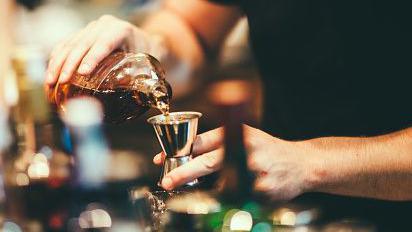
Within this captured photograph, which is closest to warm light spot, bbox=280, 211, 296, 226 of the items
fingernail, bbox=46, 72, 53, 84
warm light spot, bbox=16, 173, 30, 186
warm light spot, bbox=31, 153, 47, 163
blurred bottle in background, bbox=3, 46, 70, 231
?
blurred bottle in background, bbox=3, 46, 70, 231

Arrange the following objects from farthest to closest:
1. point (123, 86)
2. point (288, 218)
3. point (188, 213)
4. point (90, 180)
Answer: point (90, 180) → point (123, 86) → point (288, 218) → point (188, 213)

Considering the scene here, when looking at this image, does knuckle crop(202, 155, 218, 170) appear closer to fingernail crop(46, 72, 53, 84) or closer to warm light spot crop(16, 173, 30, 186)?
fingernail crop(46, 72, 53, 84)

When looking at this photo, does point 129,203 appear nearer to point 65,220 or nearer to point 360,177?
point 65,220

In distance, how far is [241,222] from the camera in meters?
0.95

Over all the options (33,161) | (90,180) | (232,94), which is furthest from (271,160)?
(33,161)

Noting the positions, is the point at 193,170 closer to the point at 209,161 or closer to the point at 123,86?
the point at 209,161

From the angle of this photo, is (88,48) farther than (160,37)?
No

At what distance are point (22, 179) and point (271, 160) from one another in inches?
25.9

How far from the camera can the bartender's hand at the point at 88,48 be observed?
1.16m

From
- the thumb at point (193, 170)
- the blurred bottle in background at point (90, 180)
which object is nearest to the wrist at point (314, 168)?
the thumb at point (193, 170)

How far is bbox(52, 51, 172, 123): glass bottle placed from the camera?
1.09 meters

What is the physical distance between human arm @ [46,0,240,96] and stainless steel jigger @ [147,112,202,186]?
0.96ft

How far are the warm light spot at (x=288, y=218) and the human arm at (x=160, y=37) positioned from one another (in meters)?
0.48

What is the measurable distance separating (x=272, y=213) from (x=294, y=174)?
0.19m
